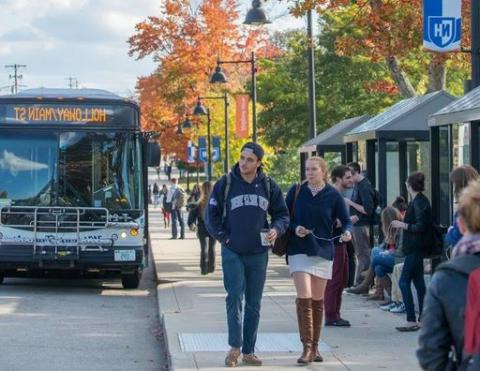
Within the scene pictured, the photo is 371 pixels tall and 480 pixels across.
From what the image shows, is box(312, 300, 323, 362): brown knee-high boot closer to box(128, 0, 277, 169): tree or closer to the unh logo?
the unh logo

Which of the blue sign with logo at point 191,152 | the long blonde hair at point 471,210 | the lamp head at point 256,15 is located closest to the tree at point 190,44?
the blue sign with logo at point 191,152

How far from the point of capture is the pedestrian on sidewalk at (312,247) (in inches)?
392

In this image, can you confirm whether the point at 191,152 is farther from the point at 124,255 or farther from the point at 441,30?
the point at 441,30

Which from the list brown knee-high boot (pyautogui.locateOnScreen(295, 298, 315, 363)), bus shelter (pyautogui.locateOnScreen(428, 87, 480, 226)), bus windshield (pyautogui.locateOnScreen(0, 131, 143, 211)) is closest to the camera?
brown knee-high boot (pyautogui.locateOnScreen(295, 298, 315, 363))

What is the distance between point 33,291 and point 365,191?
598cm

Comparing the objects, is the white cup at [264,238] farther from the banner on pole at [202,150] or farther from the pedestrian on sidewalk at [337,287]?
the banner on pole at [202,150]

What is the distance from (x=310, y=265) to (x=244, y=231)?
0.79m

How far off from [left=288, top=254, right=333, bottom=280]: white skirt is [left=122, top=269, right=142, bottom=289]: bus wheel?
9.11 m

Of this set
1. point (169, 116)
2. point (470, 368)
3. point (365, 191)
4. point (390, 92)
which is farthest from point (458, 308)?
point (169, 116)

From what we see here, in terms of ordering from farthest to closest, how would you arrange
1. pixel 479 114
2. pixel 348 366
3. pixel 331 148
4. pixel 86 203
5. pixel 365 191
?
1. pixel 331 148
2. pixel 86 203
3. pixel 365 191
4. pixel 479 114
5. pixel 348 366

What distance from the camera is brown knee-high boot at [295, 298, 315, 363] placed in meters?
9.86

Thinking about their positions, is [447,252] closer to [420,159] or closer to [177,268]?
[420,159]

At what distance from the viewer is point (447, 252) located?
1206 centimetres

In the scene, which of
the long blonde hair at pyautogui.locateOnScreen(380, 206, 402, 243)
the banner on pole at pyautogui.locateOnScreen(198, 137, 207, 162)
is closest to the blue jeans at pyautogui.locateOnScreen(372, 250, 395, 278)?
the long blonde hair at pyautogui.locateOnScreen(380, 206, 402, 243)
